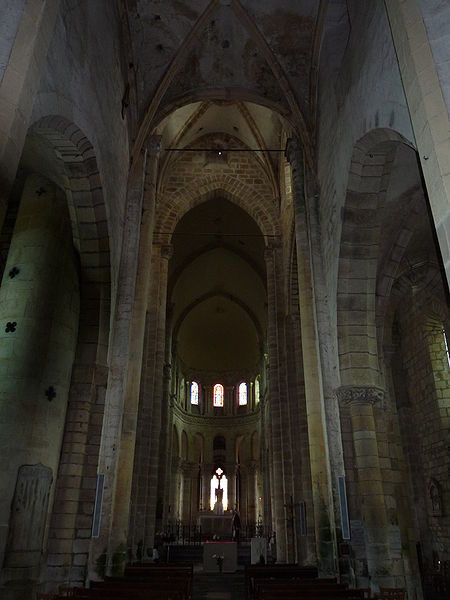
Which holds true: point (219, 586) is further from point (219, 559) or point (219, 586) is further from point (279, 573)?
point (279, 573)

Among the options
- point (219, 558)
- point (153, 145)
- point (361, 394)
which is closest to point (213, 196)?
point (153, 145)

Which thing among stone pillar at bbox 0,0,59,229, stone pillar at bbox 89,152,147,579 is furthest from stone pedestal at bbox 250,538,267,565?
stone pillar at bbox 0,0,59,229

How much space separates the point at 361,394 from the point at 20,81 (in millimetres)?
7649

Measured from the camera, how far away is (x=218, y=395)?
116ft

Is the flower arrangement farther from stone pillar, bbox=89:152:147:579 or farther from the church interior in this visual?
stone pillar, bbox=89:152:147:579

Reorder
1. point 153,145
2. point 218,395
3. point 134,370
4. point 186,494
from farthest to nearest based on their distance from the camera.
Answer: point 218,395 < point 186,494 < point 153,145 < point 134,370

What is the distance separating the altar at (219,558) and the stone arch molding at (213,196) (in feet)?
36.3

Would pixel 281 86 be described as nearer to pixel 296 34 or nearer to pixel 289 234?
pixel 296 34

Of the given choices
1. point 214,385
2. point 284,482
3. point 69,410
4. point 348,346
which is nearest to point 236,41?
point 348,346

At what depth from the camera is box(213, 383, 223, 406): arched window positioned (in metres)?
35.1

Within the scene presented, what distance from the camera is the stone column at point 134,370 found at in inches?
419

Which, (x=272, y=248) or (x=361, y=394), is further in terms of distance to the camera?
(x=272, y=248)

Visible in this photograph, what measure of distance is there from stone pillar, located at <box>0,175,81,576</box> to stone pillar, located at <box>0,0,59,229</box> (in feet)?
16.1

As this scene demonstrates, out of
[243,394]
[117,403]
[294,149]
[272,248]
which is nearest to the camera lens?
[117,403]
